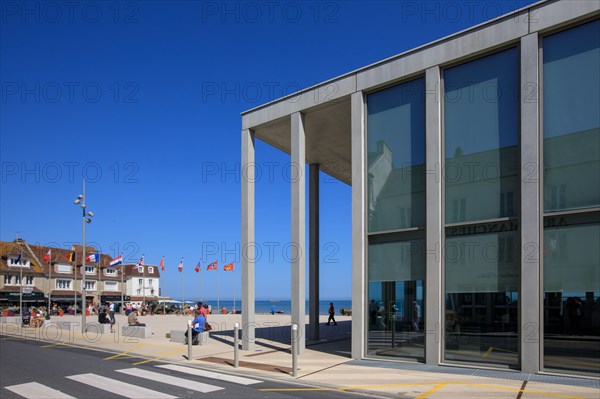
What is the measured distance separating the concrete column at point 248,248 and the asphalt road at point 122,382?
12.5ft

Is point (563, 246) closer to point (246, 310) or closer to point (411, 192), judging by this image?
point (411, 192)

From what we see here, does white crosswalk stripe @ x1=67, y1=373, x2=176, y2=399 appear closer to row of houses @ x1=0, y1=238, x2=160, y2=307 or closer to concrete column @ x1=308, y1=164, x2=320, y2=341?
concrete column @ x1=308, y1=164, x2=320, y2=341

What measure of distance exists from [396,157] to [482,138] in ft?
8.67

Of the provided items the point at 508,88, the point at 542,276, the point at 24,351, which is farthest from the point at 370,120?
the point at 24,351

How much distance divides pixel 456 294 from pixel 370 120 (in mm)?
5915

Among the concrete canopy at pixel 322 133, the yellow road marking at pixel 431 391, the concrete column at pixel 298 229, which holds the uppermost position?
the concrete canopy at pixel 322 133

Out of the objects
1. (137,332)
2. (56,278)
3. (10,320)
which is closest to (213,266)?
(10,320)

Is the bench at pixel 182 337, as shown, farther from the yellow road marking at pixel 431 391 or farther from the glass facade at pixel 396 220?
the yellow road marking at pixel 431 391

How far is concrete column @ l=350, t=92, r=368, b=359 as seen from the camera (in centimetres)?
1506

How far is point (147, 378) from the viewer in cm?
1234

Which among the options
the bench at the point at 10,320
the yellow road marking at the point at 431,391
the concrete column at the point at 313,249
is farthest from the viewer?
the bench at the point at 10,320

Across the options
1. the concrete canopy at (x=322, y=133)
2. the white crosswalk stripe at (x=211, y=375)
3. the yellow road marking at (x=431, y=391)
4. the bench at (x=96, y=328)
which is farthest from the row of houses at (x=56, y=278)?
the yellow road marking at (x=431, y=391)

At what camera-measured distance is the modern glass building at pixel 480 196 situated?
1159 centimetres

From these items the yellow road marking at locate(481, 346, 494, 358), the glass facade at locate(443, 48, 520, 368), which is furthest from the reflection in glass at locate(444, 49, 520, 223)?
the yellow road marking at locate(481, 346, 494, 358)
